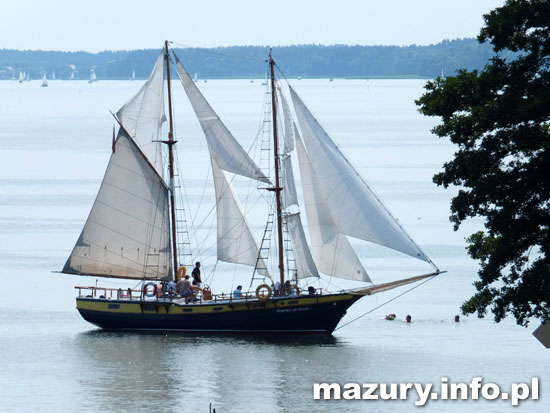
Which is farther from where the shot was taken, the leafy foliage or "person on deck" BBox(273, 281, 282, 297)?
"person on deck" BBox(273, 281, 282, 297)

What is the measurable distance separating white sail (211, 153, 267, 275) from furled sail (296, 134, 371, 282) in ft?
9.85

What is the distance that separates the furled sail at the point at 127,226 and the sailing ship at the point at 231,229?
41mm

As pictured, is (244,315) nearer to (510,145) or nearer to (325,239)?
(325,239)

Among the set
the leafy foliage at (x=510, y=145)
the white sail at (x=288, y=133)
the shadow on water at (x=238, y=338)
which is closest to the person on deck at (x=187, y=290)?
the shadow on water at (x=238, y=338)

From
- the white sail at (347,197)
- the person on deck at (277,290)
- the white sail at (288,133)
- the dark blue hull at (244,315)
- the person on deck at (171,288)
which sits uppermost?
the white sail at (288,133)

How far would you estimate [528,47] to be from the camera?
30.8 metres

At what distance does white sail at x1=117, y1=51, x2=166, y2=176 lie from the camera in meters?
54.7

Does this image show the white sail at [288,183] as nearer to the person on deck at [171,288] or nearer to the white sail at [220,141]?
the white sail at [220,141]

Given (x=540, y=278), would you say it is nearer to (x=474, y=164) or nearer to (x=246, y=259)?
(x=474, y=164)

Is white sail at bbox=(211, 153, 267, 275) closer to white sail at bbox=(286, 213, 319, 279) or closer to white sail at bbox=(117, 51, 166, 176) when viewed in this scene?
white sail at bbox=(286, 213, 319, 279)

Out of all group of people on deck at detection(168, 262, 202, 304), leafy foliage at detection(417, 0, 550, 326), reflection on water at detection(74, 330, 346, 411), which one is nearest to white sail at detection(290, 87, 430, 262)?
reflection on water at detection(74, 330, 346, 411)

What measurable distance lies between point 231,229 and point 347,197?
5720 mm

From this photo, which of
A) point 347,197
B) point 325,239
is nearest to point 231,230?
point 325,239

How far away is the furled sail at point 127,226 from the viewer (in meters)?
54.8
